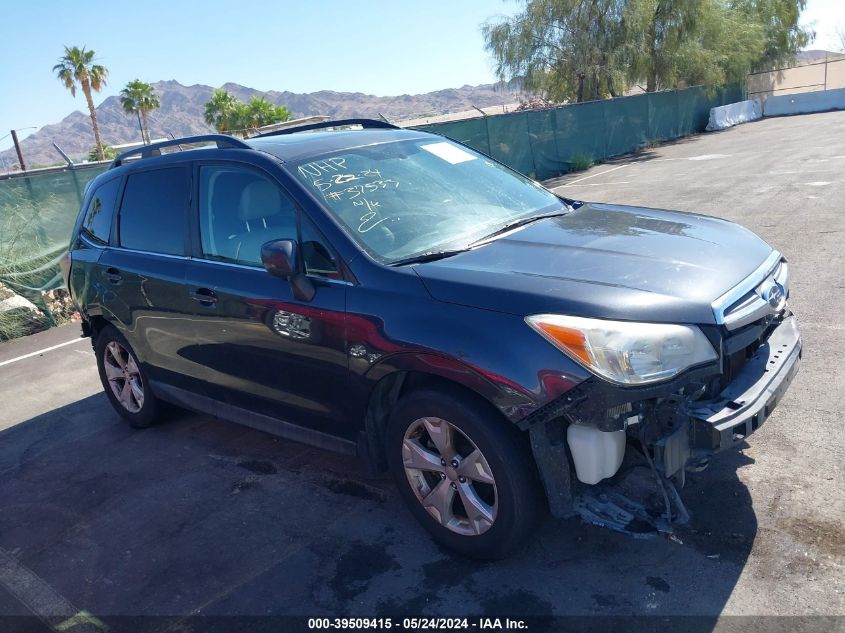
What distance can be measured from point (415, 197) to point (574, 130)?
18.8m

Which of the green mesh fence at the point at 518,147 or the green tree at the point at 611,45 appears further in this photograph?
the green tree at the point at 611,45

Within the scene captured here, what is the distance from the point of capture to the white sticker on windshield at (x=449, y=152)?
4387mm

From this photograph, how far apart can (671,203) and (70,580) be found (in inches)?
414

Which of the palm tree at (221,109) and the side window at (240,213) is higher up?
the palm tree at (221,109)

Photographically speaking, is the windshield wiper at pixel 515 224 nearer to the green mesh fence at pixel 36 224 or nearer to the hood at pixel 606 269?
the hood at pixel 606 269

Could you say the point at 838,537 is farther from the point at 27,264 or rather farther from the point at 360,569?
the point at 27,264

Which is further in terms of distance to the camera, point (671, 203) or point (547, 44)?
point (547, 44)

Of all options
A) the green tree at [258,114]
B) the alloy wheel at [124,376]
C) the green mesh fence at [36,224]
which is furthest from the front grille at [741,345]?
the green tree at [258,114]

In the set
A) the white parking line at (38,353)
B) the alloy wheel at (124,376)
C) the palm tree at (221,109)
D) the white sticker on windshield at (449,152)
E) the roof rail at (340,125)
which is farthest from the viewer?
the palm tree at (221,109)

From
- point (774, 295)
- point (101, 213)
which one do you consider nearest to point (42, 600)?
point (101, 213)

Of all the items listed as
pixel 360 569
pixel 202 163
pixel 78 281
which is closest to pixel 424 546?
pixel 360 569

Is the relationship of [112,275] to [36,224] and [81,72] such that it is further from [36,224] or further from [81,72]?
[81,72]

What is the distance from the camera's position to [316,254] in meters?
3.58

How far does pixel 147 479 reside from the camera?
4.60 meters
